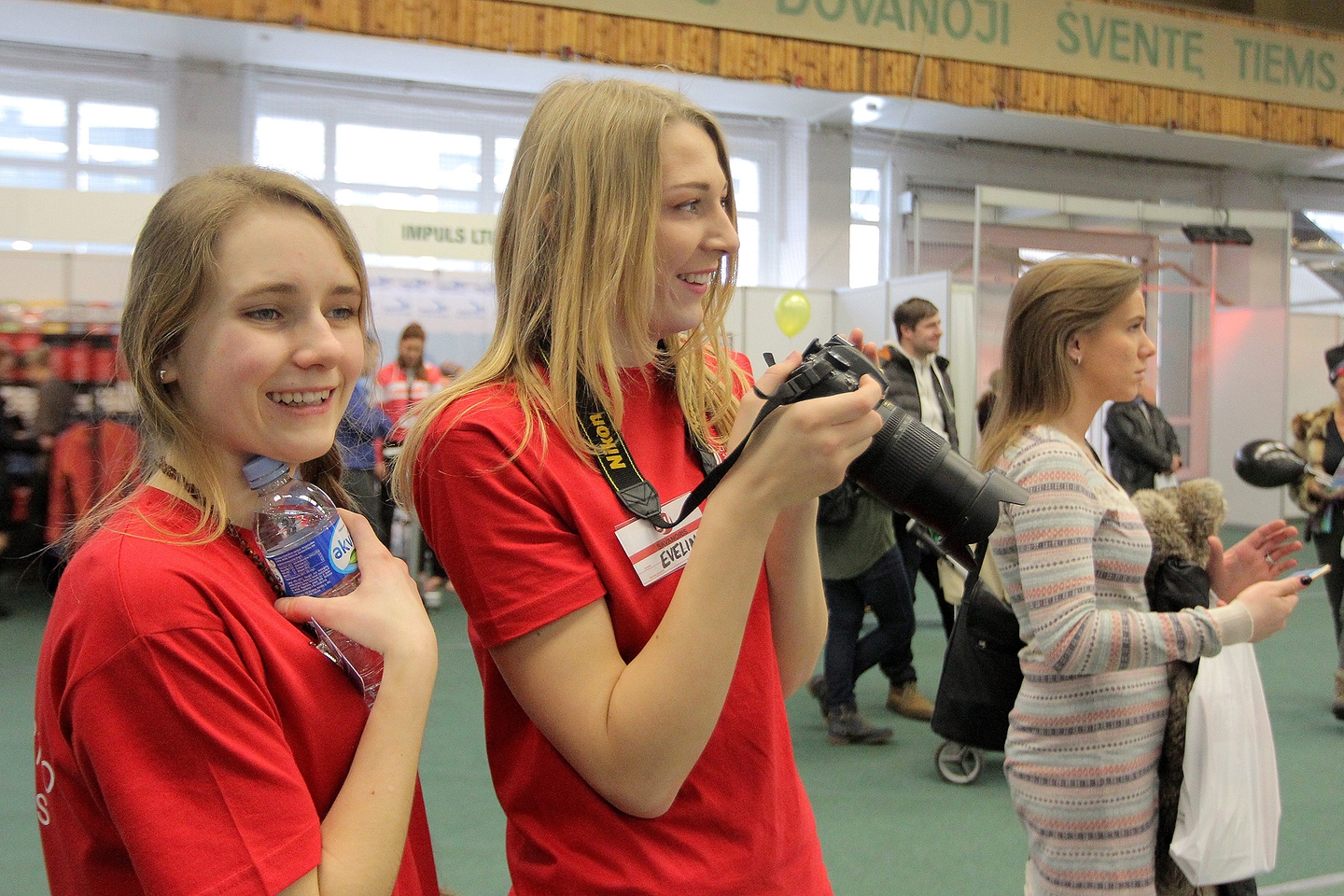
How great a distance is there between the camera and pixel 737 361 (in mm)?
1304

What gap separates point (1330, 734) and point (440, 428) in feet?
13.9

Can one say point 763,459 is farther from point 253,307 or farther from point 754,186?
point 754,186

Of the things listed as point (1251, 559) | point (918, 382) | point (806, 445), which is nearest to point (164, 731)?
point (806, 445)

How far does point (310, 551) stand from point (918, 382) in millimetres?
4037

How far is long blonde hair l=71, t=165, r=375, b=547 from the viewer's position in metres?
0.86

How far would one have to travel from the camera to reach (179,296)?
863 millimetres

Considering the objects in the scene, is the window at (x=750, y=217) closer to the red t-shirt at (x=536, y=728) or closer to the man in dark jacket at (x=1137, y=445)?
the man in dark jacket at (x=1137, y=445)

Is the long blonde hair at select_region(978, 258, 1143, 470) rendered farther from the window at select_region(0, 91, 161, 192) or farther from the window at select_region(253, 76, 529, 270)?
the window at select_region(0, 91, 161, 192)

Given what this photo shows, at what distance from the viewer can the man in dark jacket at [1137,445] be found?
5.66 meters

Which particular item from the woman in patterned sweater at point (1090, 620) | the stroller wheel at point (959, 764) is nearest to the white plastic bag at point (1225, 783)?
the woman in patterned sweater at point (1090, 620)

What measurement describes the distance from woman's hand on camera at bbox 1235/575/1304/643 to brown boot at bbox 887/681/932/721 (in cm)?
252

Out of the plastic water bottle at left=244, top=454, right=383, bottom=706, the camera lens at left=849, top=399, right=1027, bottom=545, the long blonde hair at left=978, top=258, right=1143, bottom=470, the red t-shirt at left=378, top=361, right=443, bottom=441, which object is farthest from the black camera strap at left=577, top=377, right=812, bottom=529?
the red t-shirt at left=378, top=361, right=443, bottom=441

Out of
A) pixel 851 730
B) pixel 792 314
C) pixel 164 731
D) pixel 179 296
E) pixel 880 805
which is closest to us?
pixel 164 731

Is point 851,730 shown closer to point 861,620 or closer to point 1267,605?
point 861,620
